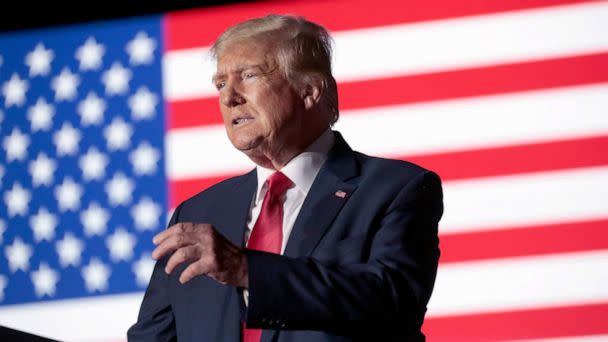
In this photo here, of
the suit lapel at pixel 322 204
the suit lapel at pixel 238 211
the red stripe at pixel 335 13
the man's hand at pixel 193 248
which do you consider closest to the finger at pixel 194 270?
the man's hand at pixel 193 248

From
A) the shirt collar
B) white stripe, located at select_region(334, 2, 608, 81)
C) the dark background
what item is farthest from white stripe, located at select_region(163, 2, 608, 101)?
the shirt collar

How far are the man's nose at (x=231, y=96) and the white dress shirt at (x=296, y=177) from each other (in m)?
0.13

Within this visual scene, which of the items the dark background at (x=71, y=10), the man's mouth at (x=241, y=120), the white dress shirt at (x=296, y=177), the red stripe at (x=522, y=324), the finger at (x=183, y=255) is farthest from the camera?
the dark background at (x=71, y=10)

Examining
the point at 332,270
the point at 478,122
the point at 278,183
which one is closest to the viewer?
the point at 332,270

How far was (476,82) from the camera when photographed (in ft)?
8.93

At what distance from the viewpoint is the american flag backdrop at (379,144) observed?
259 cm

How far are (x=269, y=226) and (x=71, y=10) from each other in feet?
6.12

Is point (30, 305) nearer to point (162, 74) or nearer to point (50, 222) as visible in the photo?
point (50, 222)

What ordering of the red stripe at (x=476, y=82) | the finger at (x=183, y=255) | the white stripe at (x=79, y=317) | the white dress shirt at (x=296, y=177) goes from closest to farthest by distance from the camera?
the finger at (x=183, y=255) < the white dress shirt at (x=296, y=177) < the red stripe at (x=476, y=82) < the white stripe at (x=79, y=317)

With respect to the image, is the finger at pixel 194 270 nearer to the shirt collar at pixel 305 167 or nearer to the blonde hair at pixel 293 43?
the shirt collar at pixel 305 167

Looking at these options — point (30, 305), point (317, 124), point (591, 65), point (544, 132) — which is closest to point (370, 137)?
point (544, 132)

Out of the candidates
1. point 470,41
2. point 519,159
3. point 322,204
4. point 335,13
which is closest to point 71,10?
point 335,13

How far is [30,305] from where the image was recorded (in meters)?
2.98

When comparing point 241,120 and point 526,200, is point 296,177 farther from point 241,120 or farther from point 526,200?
point 526,200
